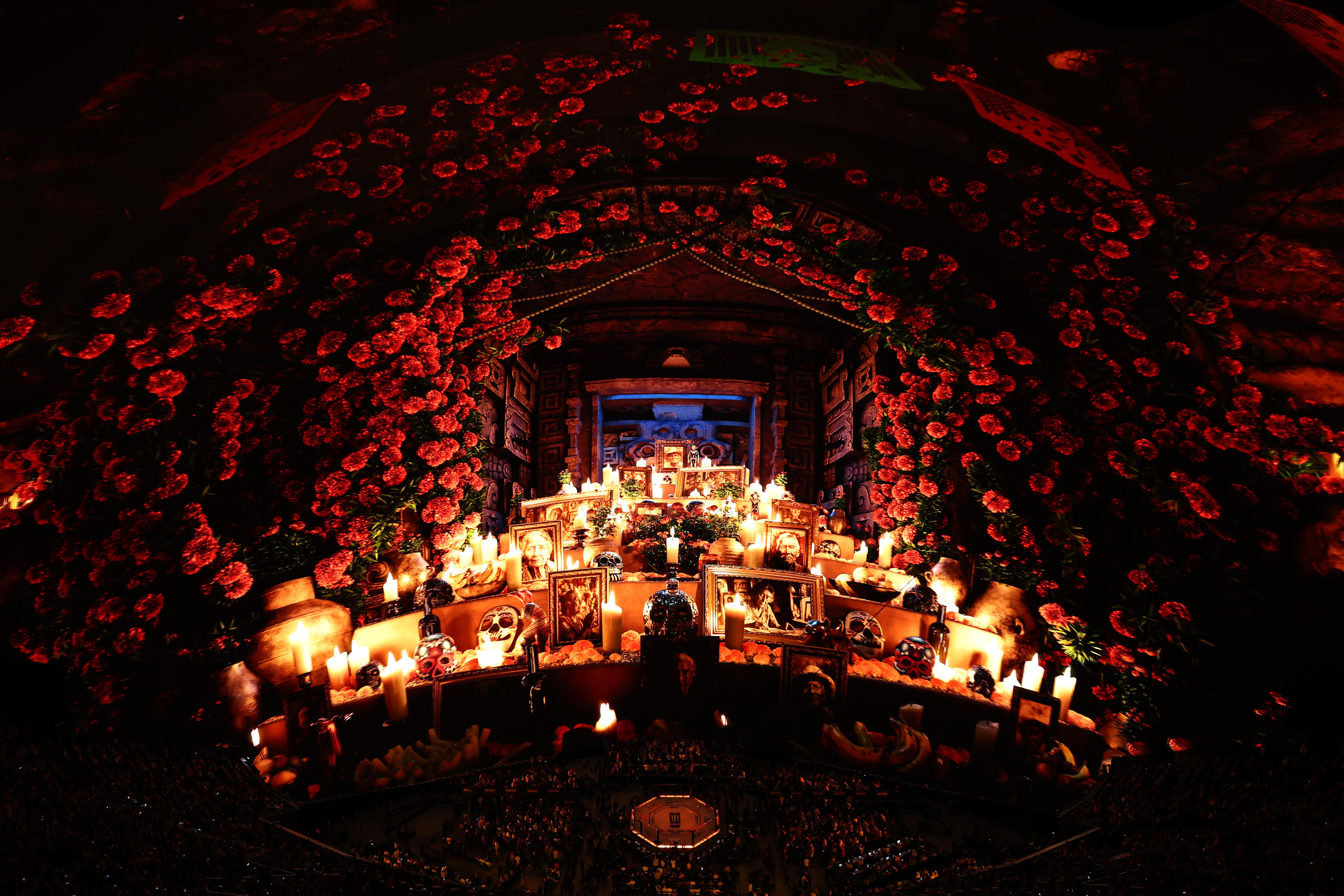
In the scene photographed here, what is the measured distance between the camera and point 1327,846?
111 inches

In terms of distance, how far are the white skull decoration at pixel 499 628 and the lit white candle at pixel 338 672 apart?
43.9 inches

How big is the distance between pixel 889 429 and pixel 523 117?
593cm

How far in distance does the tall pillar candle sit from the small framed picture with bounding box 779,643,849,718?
5.17 feet

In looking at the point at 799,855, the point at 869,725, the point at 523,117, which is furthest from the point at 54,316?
the point at 869,725

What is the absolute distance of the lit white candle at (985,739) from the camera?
4090mm

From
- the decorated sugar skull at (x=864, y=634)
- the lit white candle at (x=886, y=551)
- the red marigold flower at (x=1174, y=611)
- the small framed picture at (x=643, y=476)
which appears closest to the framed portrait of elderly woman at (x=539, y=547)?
the small framed picture at (x=643, y=476)

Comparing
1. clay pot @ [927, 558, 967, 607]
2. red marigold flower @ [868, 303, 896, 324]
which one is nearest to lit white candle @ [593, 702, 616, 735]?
clay pot @ [927, 558, 967, 607]

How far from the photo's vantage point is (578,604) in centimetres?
495

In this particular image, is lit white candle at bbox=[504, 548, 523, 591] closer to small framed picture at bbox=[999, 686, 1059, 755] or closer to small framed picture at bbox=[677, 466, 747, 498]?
small framed picture at bbox=[677, 466, 747, 498]

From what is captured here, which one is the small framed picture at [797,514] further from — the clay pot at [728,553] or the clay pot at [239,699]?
the clay pot at [239,699]

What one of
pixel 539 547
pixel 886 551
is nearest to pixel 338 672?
pixel 539 547

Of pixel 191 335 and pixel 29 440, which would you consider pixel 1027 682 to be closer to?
pixel 191 335

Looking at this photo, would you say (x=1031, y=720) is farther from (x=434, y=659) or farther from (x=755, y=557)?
(x=434, y=659)

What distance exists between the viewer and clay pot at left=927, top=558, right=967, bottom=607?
545cm
